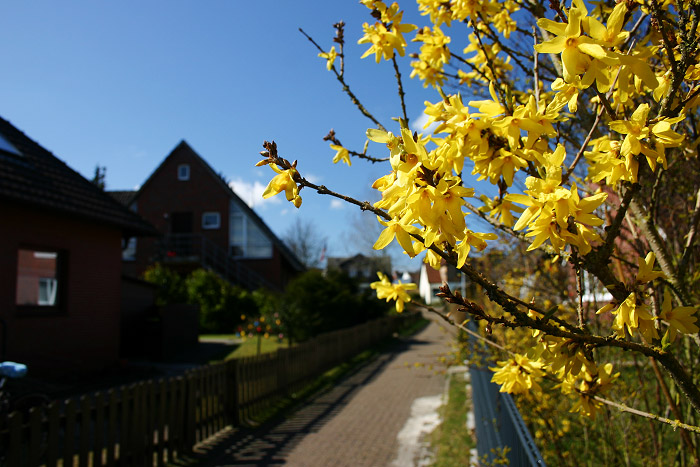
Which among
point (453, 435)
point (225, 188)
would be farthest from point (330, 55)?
point (225, 188)

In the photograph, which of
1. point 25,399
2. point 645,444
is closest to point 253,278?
point 25,399

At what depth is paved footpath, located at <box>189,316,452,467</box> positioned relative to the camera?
18.2 ft

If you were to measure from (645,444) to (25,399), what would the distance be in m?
5.71

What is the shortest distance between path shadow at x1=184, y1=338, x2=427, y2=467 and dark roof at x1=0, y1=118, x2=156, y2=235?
5.26 meters

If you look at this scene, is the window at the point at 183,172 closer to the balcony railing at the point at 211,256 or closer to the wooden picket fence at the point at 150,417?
the balcony railing at the point at 211,256

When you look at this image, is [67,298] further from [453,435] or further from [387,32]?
[387,32]

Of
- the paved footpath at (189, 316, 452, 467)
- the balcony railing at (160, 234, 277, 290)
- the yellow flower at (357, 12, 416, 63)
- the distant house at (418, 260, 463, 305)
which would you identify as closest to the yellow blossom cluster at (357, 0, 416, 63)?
the yellow flower at (357, 12, 416, 63)

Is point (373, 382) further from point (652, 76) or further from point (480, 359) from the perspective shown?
point (652, 76)

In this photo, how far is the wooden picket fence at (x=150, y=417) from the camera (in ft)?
13.2

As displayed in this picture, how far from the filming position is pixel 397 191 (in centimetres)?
117

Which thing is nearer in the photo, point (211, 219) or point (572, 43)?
point (572, 43)

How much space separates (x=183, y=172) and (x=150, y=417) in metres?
21.3

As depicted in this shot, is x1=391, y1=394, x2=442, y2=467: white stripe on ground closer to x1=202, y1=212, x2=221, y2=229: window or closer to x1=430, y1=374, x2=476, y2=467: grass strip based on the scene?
x1=430, y1=374, x2=476, y2=467: grass strip

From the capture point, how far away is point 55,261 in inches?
394
